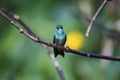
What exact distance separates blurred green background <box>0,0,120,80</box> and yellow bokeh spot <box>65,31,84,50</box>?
0.02 m

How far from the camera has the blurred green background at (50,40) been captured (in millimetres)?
4113

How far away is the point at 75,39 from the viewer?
4.21m

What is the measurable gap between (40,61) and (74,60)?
28cm

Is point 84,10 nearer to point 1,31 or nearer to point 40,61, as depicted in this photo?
point 40,61

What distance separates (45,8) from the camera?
471 centimetres

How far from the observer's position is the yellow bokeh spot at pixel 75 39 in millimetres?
4113

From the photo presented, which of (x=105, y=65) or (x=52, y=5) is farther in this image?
(x=52, y=5)

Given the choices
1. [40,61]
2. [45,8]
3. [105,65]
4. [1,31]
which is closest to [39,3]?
[45,8]

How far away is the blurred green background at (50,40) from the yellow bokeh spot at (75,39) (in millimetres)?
24

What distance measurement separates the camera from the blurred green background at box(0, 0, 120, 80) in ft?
13.5

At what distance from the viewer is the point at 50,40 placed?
4312 millimetres

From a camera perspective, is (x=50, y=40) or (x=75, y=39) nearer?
(x=75, y=39)

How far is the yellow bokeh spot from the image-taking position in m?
4.11

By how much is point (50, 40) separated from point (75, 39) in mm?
236
